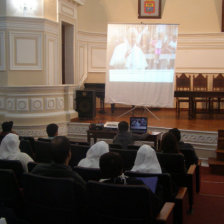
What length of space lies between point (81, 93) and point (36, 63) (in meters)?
1.24

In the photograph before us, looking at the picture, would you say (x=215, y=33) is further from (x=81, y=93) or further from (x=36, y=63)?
(x=36, y=63)

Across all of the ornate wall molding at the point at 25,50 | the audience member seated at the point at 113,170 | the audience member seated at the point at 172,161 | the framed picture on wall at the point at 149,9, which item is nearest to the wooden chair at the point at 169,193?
the audience member seated at the point at 172,161

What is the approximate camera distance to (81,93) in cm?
805

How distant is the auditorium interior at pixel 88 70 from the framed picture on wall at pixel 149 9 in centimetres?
4

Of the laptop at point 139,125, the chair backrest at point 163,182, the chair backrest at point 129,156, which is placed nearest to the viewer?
the chair backrest at point 163,182

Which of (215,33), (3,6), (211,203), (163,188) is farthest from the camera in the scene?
(215,33)

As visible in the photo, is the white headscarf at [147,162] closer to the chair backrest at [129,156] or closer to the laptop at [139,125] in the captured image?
the chair backrest at [129,156]

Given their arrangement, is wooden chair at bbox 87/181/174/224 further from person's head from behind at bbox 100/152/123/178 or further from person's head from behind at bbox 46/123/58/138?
person's head from behind at bbox 46/123/58/138

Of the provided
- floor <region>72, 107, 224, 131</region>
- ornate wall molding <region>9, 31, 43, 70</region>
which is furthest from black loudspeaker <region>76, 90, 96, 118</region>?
ornate wall molding <region>9, 31, 43, 70</region>

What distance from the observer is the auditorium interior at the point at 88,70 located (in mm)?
6896

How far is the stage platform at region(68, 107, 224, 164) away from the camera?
244 inches

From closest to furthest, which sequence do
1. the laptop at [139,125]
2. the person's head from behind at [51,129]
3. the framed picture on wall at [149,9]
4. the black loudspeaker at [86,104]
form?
the person's head from behind at [51,129], the laptop at [139,125], the black loudspeaker at [86,104], the framed picture on wall at [149,9]

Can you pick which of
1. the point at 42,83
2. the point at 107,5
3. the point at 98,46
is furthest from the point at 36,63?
the point at 107,5

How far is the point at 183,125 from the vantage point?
22.9 ft
